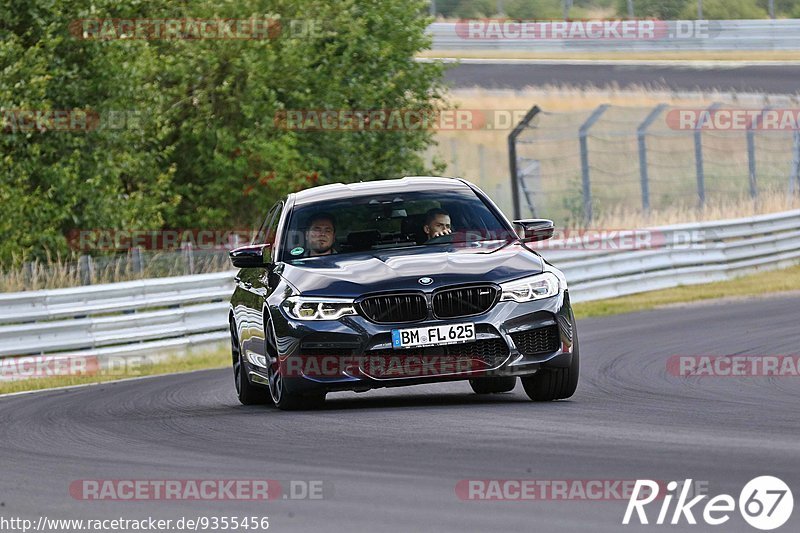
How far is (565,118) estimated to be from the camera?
47094mm

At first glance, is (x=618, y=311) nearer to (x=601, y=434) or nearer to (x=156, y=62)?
(x=156, y=62)

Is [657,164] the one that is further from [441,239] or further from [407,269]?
[407,269]

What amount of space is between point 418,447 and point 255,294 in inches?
138

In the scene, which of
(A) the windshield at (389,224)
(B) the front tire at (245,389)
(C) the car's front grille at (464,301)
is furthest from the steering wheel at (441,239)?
(B) the front tire at (245,389)

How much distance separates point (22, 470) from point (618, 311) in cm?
1507

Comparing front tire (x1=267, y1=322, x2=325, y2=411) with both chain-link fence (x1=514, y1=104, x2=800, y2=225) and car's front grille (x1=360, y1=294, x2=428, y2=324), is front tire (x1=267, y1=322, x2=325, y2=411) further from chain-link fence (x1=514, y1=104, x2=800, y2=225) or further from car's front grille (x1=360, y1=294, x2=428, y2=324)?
chain-link fence (x1=514, y1=104, x2=800, y2=225)

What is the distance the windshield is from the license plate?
3.74 ft

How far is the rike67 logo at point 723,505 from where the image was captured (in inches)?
236

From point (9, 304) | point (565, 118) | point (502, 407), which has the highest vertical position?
point (502, 407)

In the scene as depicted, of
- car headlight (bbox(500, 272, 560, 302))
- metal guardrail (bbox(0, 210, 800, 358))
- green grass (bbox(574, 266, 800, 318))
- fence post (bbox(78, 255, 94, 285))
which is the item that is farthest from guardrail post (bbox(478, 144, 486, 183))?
car headlight (bbox(500, 272, 560, 302))

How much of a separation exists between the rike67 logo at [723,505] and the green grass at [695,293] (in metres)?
15.8

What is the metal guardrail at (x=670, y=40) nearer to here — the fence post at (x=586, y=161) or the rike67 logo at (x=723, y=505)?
the fence post at (x=586, y=161)

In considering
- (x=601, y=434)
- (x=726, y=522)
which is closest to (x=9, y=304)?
(x=601, y=434)

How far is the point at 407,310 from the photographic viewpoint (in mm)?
10133
